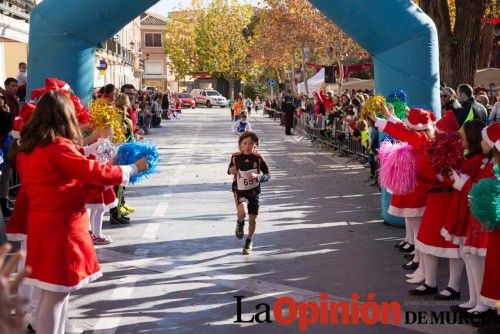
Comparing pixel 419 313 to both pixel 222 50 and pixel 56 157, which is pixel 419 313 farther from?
pixel 222 50

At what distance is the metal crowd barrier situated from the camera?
20.0 meters

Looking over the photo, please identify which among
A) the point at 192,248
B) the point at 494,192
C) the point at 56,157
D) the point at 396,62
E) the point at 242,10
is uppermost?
the point at 242,10

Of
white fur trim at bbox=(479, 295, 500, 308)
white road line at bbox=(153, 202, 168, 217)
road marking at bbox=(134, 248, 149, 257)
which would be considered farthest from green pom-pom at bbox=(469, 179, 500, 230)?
white road line at bbox=(153, 202, 168, 217)

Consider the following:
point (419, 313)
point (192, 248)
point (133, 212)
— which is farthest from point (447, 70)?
point (419, 313)

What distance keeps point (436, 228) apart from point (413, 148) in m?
1.11

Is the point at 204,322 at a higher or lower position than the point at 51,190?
lower

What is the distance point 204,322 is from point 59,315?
65.8 inches

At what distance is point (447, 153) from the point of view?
6.75 meters

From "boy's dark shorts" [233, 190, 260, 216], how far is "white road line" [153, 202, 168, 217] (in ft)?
9.18

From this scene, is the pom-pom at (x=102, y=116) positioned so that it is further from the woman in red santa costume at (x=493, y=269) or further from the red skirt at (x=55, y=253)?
the woman in red santa costume at (x=493, y=269)

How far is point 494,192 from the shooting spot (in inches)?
225

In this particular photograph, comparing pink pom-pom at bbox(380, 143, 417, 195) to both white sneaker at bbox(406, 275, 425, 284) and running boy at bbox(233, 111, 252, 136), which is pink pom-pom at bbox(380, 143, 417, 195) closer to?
white sneaker at bbox(406, 275, 425, 284)

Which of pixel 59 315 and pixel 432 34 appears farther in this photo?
pixel 432 34

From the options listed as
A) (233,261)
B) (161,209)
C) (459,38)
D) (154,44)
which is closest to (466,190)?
(233,261)
